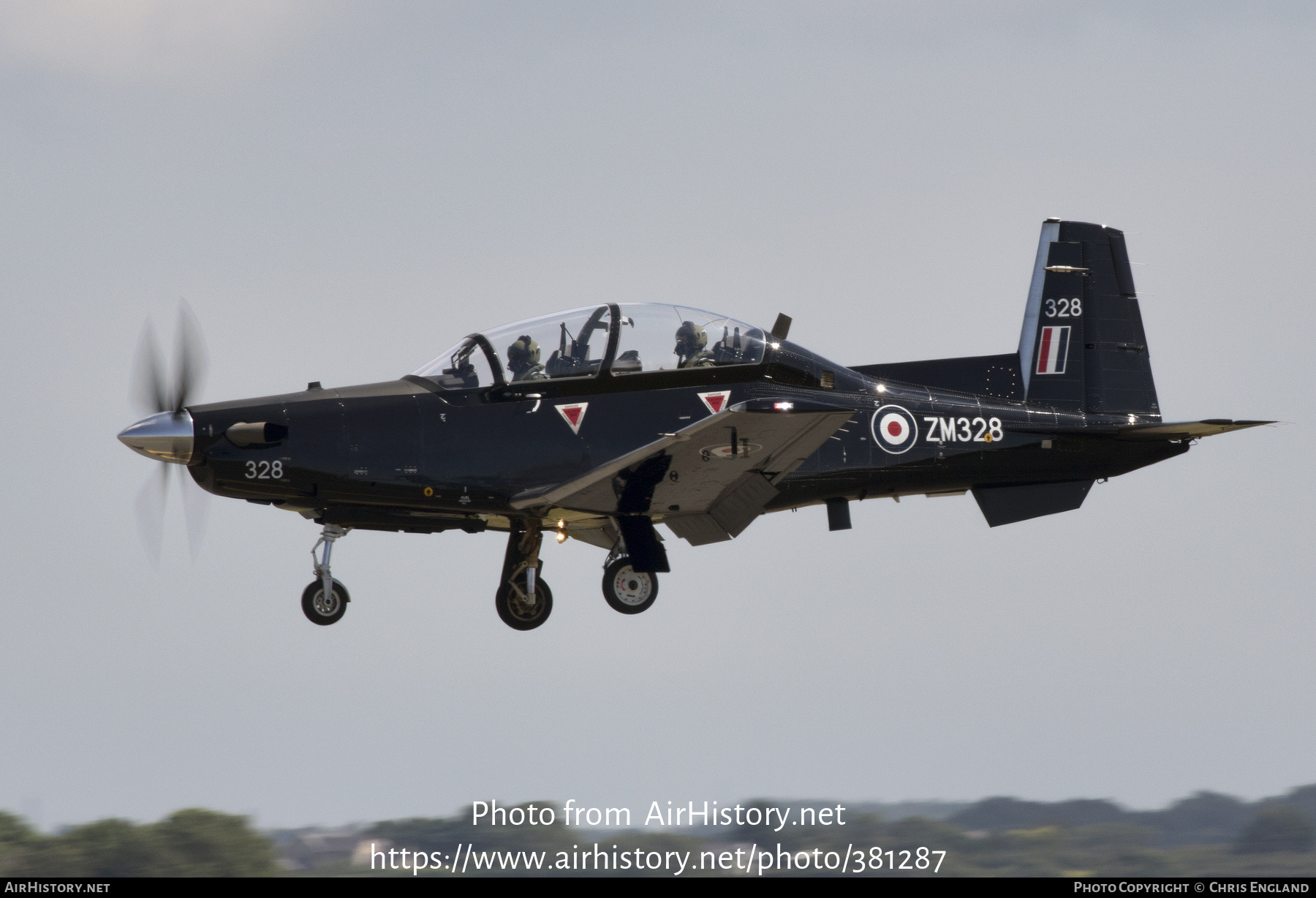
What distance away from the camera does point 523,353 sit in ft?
45.2

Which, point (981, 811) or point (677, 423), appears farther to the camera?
point (981, 811)

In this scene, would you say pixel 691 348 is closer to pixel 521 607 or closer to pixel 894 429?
pixel 894 429

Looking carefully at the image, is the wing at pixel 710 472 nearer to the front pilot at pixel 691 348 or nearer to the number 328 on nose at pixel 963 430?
the front pilot at pixel 691 348

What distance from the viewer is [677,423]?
13.8 m

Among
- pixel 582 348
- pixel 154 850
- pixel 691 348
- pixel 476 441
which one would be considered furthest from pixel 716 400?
pixel 154 850

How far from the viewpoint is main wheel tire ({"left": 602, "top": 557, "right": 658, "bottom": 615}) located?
14.1m

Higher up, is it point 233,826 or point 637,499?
point 637,499

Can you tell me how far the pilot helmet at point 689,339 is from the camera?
13.9m

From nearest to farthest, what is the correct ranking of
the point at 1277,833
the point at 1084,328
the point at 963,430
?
the point at 963,430 → the point at 1084,328 → the point at 1277,833

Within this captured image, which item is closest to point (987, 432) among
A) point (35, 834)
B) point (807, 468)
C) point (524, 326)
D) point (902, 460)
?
point (902, 460)

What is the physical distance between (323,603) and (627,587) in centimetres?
284

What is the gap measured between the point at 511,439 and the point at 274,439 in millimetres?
2081

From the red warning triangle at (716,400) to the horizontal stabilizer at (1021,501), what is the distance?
2958 millimetres
